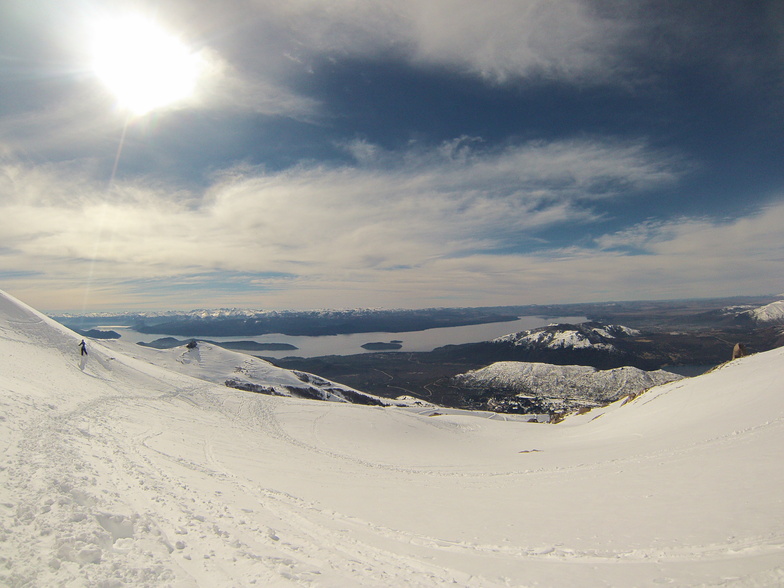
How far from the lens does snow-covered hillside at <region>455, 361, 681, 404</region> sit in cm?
11244

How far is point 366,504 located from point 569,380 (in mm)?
140722

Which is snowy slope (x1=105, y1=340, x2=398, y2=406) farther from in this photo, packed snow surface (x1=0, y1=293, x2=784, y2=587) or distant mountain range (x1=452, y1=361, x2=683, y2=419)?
distant mountain range (x1=452, y1=361, x2=683, y2=419)

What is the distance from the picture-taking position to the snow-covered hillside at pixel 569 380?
112m

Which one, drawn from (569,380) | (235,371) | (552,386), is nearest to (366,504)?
(235,371)

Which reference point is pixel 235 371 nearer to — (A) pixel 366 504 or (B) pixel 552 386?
(A) pixel 366 504

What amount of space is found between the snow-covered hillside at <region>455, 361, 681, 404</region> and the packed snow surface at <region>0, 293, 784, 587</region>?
109m

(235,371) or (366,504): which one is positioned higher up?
(366,504)

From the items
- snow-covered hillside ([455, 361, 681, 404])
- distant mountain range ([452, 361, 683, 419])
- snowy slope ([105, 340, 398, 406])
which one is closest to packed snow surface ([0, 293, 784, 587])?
snowy slope ([105, 340, 398, 406])

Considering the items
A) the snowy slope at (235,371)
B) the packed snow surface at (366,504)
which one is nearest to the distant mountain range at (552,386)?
the snowy slope at (235,371)

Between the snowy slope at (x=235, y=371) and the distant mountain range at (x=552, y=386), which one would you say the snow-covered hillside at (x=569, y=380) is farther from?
the snowy slope at (x=235, y=371)

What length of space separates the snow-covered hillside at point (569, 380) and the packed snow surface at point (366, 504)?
10853 centimetres

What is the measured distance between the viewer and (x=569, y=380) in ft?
426

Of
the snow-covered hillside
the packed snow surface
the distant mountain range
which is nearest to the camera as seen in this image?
the packed snow surface

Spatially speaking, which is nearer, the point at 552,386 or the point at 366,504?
the point at 366,504
